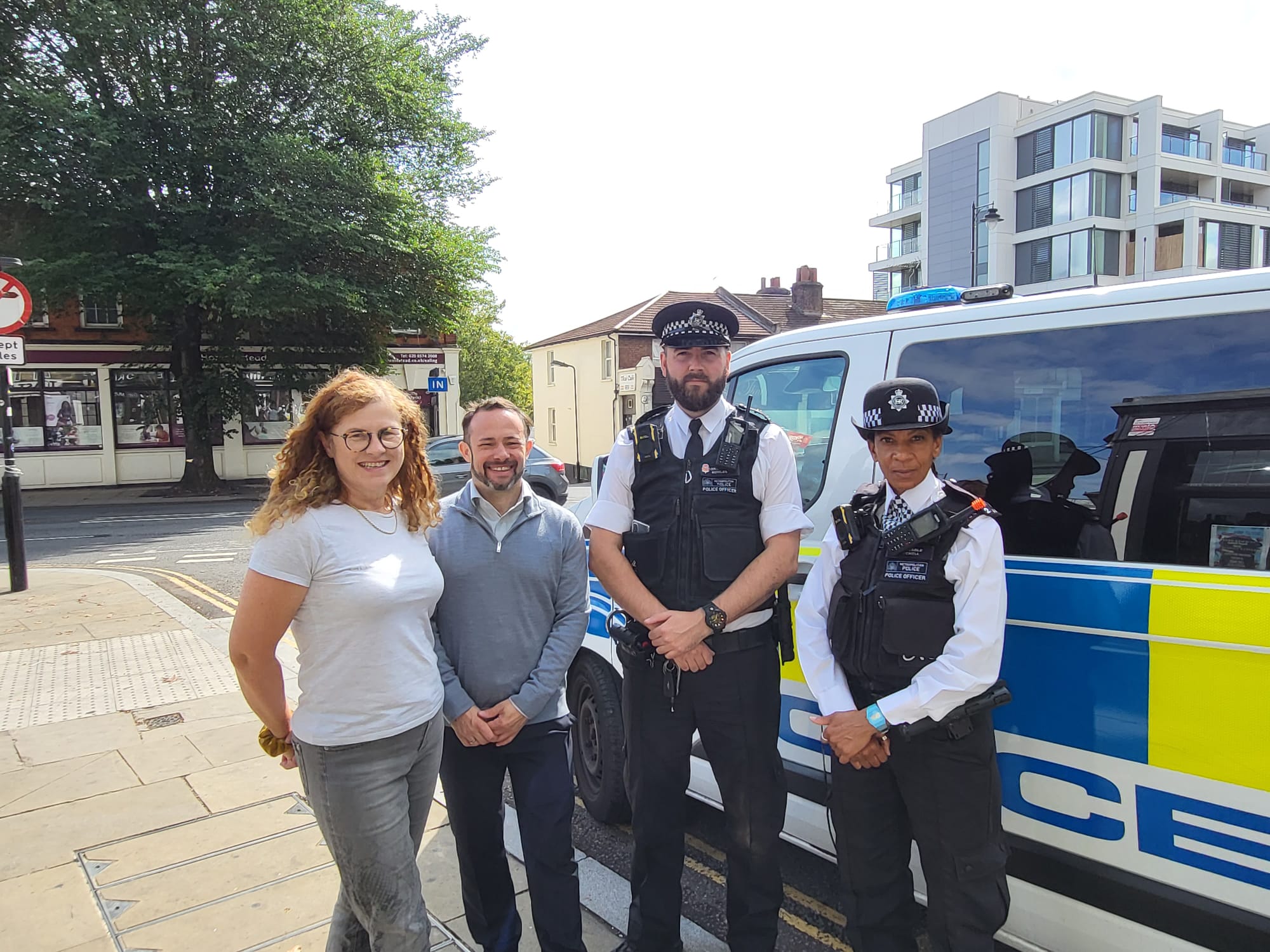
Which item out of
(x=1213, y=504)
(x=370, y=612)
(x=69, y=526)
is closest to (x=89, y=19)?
(x=69, y=526)

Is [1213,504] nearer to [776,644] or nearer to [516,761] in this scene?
[776,644]

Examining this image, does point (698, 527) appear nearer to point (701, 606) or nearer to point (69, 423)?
point (701, 606)

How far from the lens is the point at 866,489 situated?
237 centimetres

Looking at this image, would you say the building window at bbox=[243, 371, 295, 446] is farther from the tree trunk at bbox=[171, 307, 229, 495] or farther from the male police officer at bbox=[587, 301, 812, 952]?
the male police officer at bbox=[587, 301, 812, 952]

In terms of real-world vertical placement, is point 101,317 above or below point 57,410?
above

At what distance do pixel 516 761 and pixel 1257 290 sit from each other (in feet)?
7.97

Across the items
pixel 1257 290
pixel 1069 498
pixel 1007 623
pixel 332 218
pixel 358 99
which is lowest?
pixel 1007 623

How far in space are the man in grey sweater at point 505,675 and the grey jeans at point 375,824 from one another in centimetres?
27

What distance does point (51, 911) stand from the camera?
298 cm

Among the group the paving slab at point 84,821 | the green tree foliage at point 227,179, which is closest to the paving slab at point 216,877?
the paving slab at point 84,821

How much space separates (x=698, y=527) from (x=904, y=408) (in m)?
0.74

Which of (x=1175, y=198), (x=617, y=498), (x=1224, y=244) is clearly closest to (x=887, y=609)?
(x=617, y=498)

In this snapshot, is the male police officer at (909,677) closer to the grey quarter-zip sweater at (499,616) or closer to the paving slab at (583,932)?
the grey quarter-zip sweater at (499,616)

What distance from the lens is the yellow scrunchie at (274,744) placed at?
2201 mm
